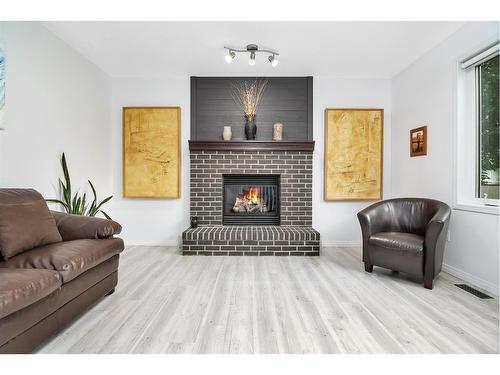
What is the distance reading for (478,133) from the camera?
2830 millimetres

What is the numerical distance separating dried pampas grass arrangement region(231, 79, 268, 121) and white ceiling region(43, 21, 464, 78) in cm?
17

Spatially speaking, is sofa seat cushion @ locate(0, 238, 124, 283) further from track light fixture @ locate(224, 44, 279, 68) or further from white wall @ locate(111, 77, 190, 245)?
track light fixture @ locate(224, 44, 279, 68)

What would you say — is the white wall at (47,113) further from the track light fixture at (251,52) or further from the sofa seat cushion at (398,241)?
the sofa seat cushion at (398,241)

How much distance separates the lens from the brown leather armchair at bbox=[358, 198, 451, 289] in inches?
98.2

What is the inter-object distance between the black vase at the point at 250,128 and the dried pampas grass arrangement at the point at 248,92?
175mm

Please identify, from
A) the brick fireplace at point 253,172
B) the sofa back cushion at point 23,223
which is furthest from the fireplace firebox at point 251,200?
the sofa back cushion at point 23,223

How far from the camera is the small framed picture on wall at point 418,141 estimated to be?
3.42 meters

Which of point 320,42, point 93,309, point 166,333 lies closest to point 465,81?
point 320,42

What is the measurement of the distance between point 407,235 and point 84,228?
3.10m

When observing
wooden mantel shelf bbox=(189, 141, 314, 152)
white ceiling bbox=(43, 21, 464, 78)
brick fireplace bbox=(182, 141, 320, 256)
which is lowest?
brick fireplace bbox=(182, 141, 320, 256)

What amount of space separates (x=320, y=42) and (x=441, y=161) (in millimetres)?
1990

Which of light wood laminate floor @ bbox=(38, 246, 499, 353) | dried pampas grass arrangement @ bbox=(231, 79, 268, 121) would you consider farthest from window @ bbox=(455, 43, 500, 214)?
dried pampas grass arrangement @ bbox=(231, 79, 268, 121)

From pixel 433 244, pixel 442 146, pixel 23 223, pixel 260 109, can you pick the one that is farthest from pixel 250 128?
pixel 23 223
